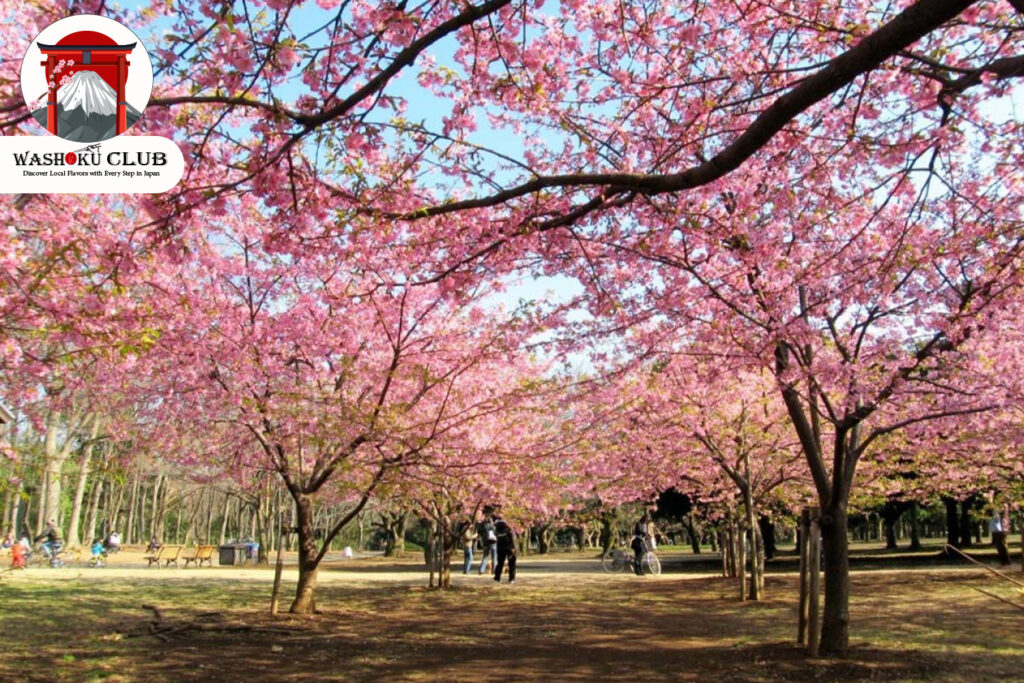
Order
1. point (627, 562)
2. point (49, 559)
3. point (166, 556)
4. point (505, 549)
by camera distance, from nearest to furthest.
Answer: point (505, 549), point (627, 562), point (49, 559), point (166, 556)

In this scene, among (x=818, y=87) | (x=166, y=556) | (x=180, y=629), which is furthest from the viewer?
(x=166, y=556)

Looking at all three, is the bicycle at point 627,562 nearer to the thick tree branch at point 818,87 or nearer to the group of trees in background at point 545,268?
the group of trees in background at point 545,268

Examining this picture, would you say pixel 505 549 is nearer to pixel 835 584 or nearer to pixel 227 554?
pixel 835 584

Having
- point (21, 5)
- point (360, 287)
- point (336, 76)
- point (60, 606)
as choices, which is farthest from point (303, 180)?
point (60, 606)

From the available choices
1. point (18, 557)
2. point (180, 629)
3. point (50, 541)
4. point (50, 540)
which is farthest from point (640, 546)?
point (50, 541)

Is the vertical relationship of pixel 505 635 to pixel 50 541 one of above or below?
below

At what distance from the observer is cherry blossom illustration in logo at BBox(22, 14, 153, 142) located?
496cm

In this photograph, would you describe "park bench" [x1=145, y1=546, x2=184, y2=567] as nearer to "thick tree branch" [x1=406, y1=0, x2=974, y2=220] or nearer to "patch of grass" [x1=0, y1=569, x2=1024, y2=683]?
"patch of grass" [x1=0, y1=569, x2=1024, y2=683]

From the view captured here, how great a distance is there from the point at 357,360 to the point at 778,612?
26.5 ft

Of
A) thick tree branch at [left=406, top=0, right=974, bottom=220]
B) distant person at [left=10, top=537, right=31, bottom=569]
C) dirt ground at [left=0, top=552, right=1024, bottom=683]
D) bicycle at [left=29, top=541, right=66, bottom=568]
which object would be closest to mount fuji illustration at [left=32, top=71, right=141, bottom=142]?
thick tree branch at [left=406, top=0, right=974, bottom=220]

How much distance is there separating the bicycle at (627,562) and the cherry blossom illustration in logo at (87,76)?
19743mm

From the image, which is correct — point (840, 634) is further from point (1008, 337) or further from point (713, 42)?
point (713, 42)

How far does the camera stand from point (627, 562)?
23.8m

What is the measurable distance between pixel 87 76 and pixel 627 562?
21629 mm
